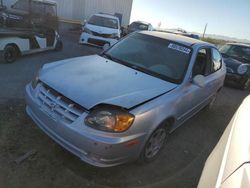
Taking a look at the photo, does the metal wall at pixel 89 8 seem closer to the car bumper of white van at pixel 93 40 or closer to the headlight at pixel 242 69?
the car bumper of white van at pixel 93 40

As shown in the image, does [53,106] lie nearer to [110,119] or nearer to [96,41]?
[110,119]

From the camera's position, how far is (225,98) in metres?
7.50

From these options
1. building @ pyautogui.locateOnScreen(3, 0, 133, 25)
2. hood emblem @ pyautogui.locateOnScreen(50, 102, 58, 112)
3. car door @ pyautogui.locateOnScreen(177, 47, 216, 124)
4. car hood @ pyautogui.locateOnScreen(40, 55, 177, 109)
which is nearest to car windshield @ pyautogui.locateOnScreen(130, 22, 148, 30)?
building @ pyautogui.locateOnScreen(3, 0, 133, 25)

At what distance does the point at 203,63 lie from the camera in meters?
4.34

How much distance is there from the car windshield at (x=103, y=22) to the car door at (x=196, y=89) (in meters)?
8.43

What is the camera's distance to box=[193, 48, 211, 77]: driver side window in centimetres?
403

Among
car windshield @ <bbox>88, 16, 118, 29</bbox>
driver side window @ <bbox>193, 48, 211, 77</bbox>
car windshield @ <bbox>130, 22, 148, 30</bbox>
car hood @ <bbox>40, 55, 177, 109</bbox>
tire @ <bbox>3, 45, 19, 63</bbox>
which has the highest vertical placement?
driver side window @ <bbox>193, 48, 211, 77</bbox>

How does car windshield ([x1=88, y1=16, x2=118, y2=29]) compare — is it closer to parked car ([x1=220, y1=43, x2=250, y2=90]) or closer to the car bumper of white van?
the car bumper of white van

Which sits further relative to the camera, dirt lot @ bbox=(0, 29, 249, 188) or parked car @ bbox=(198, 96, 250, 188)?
dirt lot @ bbox=(0, 29, 249, 188)

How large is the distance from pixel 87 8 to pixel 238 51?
1340cm

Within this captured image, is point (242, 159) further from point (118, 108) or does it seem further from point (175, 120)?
point (175, 120)

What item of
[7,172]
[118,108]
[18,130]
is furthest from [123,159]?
[18,130]

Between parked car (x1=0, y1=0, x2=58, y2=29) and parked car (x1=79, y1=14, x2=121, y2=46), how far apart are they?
1741mm

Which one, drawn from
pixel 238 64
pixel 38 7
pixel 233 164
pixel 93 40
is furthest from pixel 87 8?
pixel 233 164
